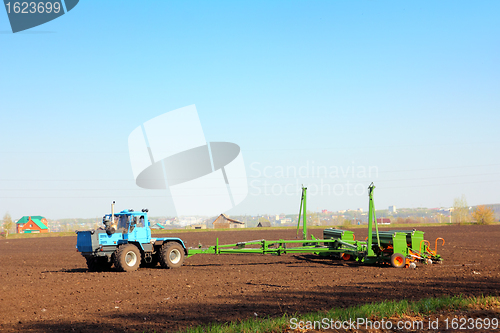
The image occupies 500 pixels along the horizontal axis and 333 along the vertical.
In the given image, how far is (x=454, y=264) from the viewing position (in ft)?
63.4

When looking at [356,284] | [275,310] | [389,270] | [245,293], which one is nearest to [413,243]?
[389,270]

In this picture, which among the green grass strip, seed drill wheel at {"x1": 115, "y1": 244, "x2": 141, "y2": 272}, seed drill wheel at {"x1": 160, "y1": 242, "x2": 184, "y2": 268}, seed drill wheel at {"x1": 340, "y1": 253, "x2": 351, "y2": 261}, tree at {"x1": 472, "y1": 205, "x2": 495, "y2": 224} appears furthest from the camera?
tree at {"x1": 472, "y1": 205, "x2": 495, "y2": 224}

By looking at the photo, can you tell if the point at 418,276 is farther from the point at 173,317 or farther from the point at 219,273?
the point at 173,317

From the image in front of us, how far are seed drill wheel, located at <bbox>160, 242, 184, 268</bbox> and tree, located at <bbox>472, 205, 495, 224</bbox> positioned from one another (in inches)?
3218

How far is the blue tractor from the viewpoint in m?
18.2

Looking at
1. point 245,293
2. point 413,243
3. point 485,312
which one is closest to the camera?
point 485,312

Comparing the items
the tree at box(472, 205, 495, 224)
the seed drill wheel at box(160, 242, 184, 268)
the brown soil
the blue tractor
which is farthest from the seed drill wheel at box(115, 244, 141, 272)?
the tree at box(472, 205, 495, 224)

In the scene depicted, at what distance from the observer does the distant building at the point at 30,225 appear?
125m

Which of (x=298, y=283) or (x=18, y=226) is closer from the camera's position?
(x=298, y=283)

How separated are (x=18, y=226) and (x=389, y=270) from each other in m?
132

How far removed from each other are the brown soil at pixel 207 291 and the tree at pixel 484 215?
242 feet

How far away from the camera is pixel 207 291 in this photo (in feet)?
43.0

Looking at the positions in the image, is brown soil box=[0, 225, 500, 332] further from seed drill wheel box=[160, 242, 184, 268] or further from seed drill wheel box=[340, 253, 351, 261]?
seed drill wheel box=[340, 253, 351, 261]

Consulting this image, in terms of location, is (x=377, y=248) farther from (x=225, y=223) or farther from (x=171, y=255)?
(x=225, y=223)
